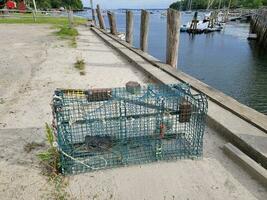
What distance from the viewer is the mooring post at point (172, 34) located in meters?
8.54

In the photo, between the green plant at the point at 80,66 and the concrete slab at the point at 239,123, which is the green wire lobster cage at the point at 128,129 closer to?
the concrete slab at the point at 239,123

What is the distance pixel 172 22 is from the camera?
8.66 m

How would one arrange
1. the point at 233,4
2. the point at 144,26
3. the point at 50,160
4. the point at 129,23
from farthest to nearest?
the point at 233,4 < the point at 129,23 < the point at 144,26 < the point at 50,160

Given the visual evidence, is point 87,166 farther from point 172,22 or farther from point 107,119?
point 172,22

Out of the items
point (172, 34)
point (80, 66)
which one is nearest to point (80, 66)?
point (80, 66)

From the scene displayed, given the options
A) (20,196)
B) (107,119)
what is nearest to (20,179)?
(20,196)

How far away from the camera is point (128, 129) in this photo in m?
4.05

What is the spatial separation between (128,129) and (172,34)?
551 cm

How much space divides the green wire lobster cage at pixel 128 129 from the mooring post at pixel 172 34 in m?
4.93

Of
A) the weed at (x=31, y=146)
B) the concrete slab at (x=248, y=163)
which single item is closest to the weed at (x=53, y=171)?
the weed at (x=31, y=146)

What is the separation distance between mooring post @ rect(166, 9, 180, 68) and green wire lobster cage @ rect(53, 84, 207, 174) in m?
4.93

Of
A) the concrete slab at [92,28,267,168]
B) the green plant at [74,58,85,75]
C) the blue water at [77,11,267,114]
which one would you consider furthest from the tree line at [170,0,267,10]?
the concrete slab at [92,28,267,168]

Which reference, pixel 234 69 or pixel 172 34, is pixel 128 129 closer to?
pixel 172 34

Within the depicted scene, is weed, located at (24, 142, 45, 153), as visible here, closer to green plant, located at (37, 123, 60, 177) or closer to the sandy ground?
the sandy ground
